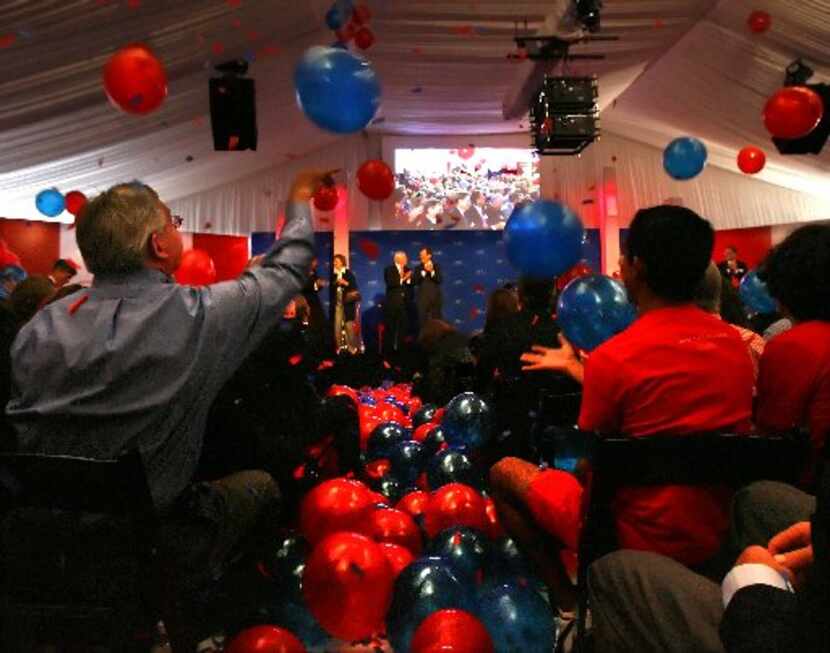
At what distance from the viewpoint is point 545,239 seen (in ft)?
11.5

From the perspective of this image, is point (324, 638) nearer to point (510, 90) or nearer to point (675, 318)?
point (675, 318)

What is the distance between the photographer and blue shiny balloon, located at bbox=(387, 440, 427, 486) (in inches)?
140

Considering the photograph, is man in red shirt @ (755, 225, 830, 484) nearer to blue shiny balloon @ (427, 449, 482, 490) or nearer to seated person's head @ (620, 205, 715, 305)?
seated person's head @ (620, 205, 715, 305)

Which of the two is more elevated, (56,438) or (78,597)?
(56,438)

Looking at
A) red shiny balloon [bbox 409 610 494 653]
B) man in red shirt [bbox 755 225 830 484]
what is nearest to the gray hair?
red shiny balloon [bbox 409 610 494 653]

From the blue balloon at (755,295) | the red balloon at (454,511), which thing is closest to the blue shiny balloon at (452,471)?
the red balloon at (454,511)

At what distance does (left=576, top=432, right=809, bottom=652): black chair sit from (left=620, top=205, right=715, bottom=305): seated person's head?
35cm

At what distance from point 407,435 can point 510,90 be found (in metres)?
7.69

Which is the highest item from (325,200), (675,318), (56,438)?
(325,200)

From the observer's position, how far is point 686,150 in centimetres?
794

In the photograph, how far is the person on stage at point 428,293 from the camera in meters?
10.9

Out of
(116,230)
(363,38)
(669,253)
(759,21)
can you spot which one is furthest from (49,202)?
(669,253)

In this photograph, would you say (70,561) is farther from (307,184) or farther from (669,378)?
(669,378)

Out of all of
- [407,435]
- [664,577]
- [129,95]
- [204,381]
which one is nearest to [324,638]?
[204,381]
